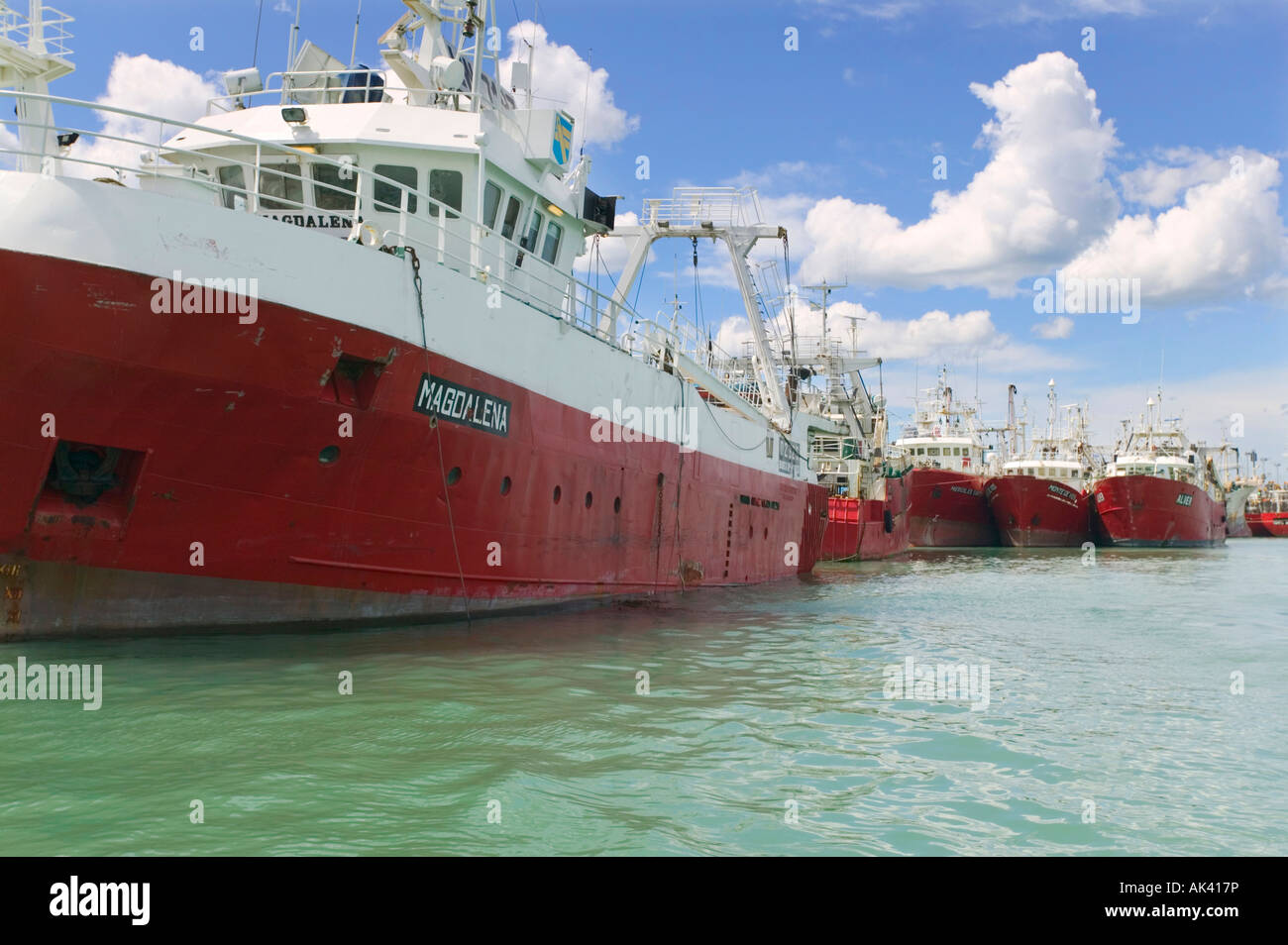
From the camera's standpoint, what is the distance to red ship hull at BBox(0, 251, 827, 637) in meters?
8.41

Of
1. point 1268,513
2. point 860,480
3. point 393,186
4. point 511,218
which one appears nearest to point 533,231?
point 511,218

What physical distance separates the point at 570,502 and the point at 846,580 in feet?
43.2

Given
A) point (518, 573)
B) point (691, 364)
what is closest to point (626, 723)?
point (518, 573)

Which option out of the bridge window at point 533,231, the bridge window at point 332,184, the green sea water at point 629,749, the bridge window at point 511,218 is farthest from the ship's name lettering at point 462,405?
the bridge window at point 533,231

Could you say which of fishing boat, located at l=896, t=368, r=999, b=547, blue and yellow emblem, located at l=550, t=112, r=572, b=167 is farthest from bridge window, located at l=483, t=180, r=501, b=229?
fishing boat, located at l=896, t=368, r=999, b=547

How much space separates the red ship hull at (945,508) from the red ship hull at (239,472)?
1591 inches

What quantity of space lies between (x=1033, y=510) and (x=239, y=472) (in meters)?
47.6

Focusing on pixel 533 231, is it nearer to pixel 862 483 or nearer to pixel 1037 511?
pixel 862 483

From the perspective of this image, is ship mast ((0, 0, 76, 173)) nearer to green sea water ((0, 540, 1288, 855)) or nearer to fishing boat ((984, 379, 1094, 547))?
green sea water ((0, 540, 1288, 855))

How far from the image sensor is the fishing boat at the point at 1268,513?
87.7 meters

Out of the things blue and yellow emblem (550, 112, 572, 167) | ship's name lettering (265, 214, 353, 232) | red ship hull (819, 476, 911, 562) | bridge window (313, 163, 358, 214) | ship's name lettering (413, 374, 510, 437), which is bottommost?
red ship hull (819, 476, 911, 562)

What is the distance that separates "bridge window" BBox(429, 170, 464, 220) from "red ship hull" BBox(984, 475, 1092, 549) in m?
42.9
